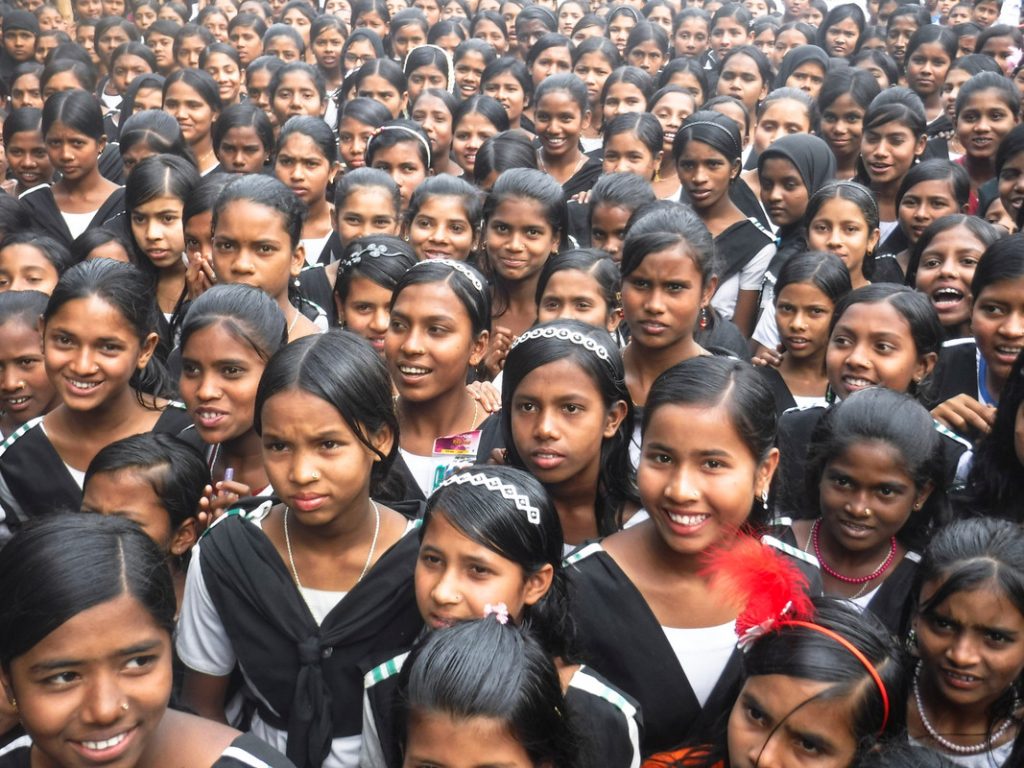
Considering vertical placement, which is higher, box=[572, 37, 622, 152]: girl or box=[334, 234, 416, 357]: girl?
box=[572, 37, 622, 152]: girl

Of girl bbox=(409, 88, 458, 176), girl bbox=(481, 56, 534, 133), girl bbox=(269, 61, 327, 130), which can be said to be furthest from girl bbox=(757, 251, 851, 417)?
girl bbox=(269, 61, 327, 130)

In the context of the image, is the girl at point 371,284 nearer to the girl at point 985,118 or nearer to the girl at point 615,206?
the girl at point 615,206

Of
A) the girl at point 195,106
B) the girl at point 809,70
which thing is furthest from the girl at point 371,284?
the girl at point 809,70

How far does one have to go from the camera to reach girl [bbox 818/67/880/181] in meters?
6.40

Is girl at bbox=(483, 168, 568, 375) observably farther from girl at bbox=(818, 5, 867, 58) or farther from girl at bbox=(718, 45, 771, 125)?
girl at bbox=(818, 5, 867, 58)

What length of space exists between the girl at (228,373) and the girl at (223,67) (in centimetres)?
488

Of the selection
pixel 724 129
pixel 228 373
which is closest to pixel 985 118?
pixel 724 129

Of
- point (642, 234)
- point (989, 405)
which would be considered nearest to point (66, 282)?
point (642, 234)

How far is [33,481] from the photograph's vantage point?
307 cm

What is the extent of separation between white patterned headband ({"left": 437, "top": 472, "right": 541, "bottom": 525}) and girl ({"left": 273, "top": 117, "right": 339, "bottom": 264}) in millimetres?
3164

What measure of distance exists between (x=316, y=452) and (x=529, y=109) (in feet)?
19.0

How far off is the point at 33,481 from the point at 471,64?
5503mm

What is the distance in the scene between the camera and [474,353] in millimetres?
3381

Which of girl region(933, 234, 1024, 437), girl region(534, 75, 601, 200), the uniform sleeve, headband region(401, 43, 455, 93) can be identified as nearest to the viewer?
the uniform sleeve
